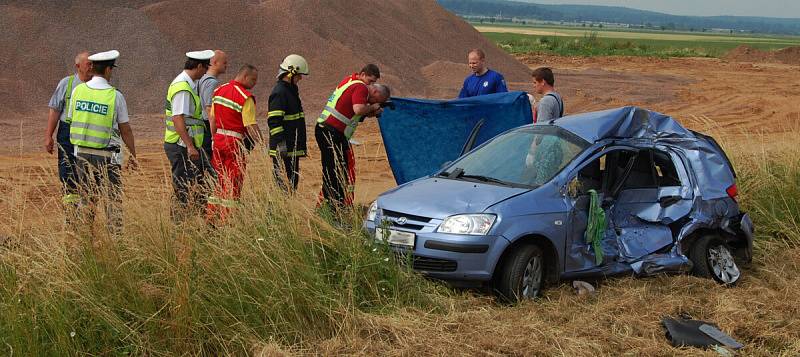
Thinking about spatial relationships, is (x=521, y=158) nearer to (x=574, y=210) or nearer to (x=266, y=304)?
(x=574, y=210)

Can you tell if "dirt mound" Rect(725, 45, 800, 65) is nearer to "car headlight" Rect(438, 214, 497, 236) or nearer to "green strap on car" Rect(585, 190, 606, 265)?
"green strap on car" Rect(585, 190, 606, 265)

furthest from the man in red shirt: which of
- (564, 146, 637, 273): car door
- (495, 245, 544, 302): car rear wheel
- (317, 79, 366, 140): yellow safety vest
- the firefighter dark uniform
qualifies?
(495, 245, 544, 302): car rear wheel

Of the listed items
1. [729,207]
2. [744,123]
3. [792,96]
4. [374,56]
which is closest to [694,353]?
[729,207]

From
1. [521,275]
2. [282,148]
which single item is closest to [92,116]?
[282,148]

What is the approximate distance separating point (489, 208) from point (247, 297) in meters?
2.10

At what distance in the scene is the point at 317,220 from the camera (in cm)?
785

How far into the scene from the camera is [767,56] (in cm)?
5325

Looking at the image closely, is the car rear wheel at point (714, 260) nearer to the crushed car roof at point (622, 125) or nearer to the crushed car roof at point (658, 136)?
the crushed car roof at point (658, 136)

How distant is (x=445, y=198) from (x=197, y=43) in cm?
1700

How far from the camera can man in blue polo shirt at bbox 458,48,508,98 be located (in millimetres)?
12516

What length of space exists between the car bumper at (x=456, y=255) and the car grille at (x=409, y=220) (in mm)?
132

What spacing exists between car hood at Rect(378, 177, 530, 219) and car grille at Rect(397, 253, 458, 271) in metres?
0.35

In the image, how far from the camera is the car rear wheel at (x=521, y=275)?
8086 mm

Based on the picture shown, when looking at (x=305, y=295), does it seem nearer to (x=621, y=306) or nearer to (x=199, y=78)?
(x=621, y=306)
